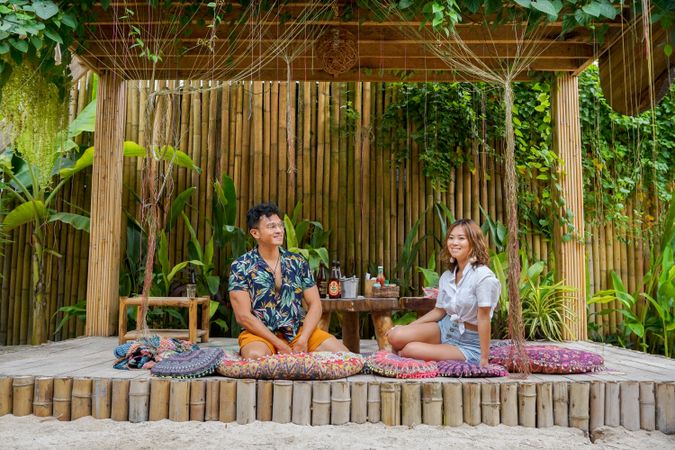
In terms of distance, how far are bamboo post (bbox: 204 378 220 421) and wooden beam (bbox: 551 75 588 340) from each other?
11.1ft

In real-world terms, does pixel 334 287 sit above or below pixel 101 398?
above

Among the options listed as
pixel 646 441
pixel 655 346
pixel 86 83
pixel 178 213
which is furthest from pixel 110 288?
pixel 655 346

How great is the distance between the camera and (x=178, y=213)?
18.7ft

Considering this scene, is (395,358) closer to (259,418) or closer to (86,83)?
(259,418)

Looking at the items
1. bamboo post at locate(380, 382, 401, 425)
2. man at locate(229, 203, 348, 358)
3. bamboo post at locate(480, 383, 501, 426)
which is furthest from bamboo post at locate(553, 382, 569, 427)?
man at locate(229, 203, 348, 358)

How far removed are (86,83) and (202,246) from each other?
2.17 metres

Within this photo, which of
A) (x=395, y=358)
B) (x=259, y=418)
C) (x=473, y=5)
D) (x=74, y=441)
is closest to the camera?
(x=74, y=441)

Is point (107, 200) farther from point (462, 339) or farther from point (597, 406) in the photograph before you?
point (597, 406)

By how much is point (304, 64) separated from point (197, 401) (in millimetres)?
3293

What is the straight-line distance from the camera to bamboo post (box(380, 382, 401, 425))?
2.76 meters

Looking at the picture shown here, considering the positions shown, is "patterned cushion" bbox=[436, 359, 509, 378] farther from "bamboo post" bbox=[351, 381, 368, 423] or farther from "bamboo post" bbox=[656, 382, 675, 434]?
"bamboo post" bbox=[656, 382, 675, 434]

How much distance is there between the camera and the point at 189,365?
9.80 feet

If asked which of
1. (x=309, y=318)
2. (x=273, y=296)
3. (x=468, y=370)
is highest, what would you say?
(x=273, y=296)

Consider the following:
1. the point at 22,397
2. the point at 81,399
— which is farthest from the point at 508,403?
the point at 22,397
